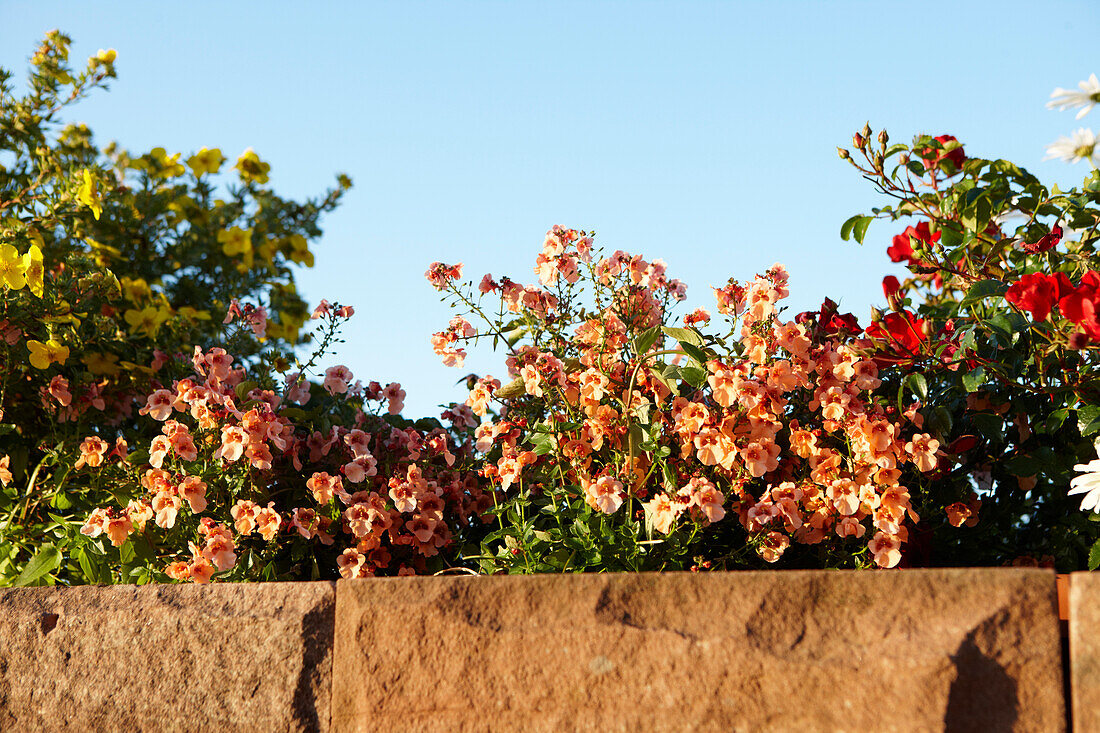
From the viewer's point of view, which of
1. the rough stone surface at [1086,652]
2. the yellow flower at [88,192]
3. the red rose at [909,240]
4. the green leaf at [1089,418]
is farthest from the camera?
the yellow flower at [88,192]

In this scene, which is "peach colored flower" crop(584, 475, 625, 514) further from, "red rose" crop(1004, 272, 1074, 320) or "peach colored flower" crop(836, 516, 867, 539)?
"red rose" crop(1004, 272, 1074, 320)

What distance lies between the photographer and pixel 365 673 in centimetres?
150

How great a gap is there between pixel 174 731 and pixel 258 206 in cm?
340

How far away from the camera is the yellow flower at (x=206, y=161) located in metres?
4.39

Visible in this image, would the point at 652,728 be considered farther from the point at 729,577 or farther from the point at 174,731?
the point at 174,731

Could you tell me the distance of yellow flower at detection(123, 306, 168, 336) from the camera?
313 centimetres

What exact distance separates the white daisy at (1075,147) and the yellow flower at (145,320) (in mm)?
2877

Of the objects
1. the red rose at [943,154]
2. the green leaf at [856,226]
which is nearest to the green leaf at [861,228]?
the green leaf at [856,226]

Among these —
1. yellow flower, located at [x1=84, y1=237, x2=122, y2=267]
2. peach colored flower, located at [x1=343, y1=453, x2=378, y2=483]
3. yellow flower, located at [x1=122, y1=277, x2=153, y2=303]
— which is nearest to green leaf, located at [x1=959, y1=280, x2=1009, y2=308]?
peach colored flower, located at [x1=343, y1=453, x2=378, y2=483]

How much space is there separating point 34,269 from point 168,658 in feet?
4.51

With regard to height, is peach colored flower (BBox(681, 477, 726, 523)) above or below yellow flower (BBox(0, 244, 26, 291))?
below

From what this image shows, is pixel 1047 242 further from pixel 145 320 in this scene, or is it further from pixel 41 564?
pixel 145 320

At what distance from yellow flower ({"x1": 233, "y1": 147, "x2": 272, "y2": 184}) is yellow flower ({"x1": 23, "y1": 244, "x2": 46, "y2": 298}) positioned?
7.01 feet

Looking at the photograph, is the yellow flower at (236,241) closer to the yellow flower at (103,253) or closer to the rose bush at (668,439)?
the yellow flower at (103,253)
